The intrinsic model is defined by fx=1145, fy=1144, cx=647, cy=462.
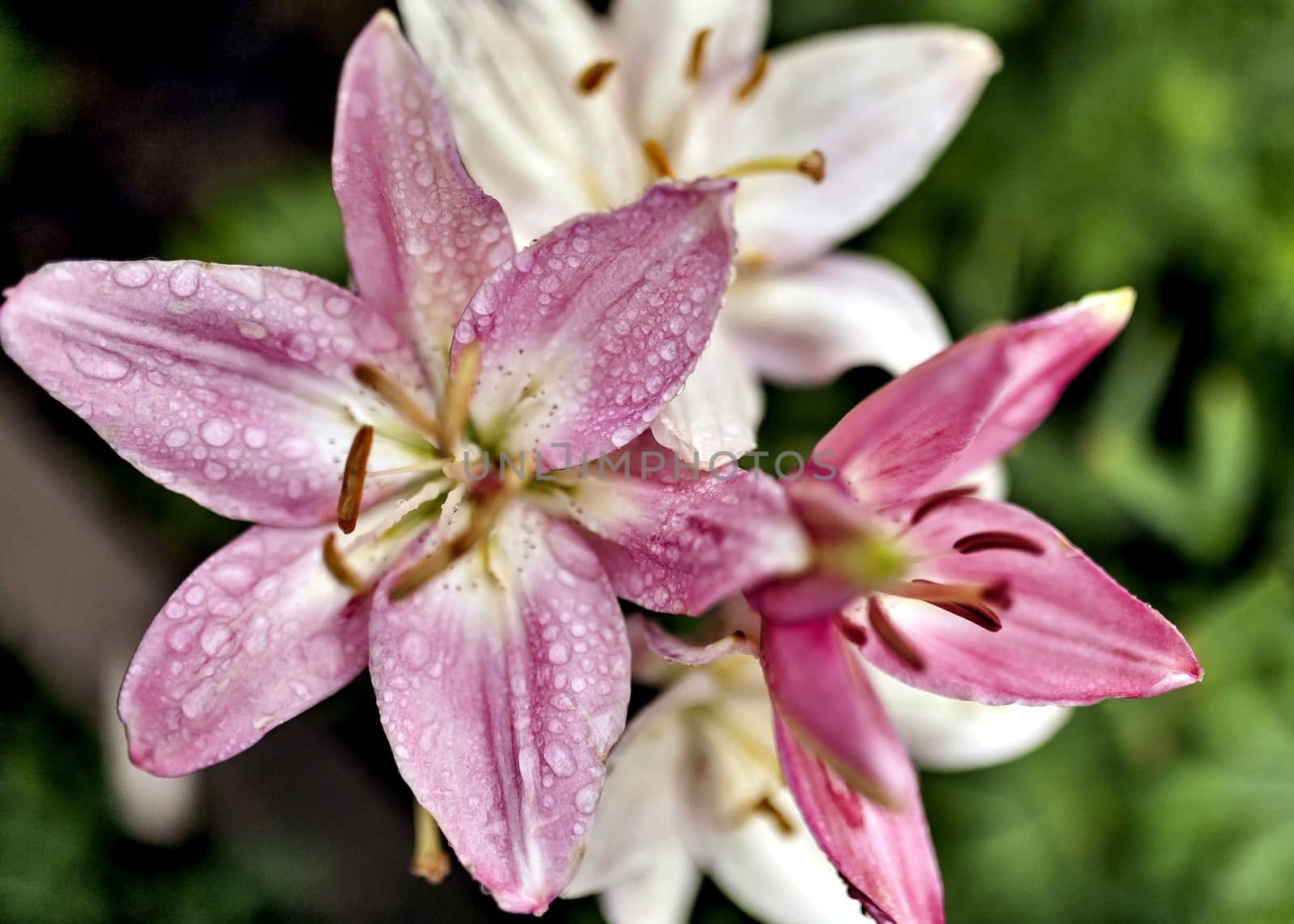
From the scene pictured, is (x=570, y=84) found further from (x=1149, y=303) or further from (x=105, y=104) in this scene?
(x=105, y=104)

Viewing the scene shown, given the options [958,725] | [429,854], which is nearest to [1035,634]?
[958,725]

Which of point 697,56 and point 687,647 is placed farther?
point 697,56

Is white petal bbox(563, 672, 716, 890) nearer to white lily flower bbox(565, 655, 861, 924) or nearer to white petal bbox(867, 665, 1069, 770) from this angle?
white lily flower bbox(565, 655, 861, 924)

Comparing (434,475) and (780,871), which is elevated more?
(434,475)

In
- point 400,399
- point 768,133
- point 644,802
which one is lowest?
point 644,802

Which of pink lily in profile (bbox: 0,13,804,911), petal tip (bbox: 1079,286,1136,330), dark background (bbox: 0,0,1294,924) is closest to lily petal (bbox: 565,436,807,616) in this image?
pink lily in profile (bbox: 0,13,804,911)

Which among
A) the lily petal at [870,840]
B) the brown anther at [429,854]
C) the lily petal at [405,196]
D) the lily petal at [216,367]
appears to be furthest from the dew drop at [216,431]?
the lily petal at [870,840]

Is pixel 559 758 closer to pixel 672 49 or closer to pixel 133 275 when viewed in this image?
pixel 133 275
